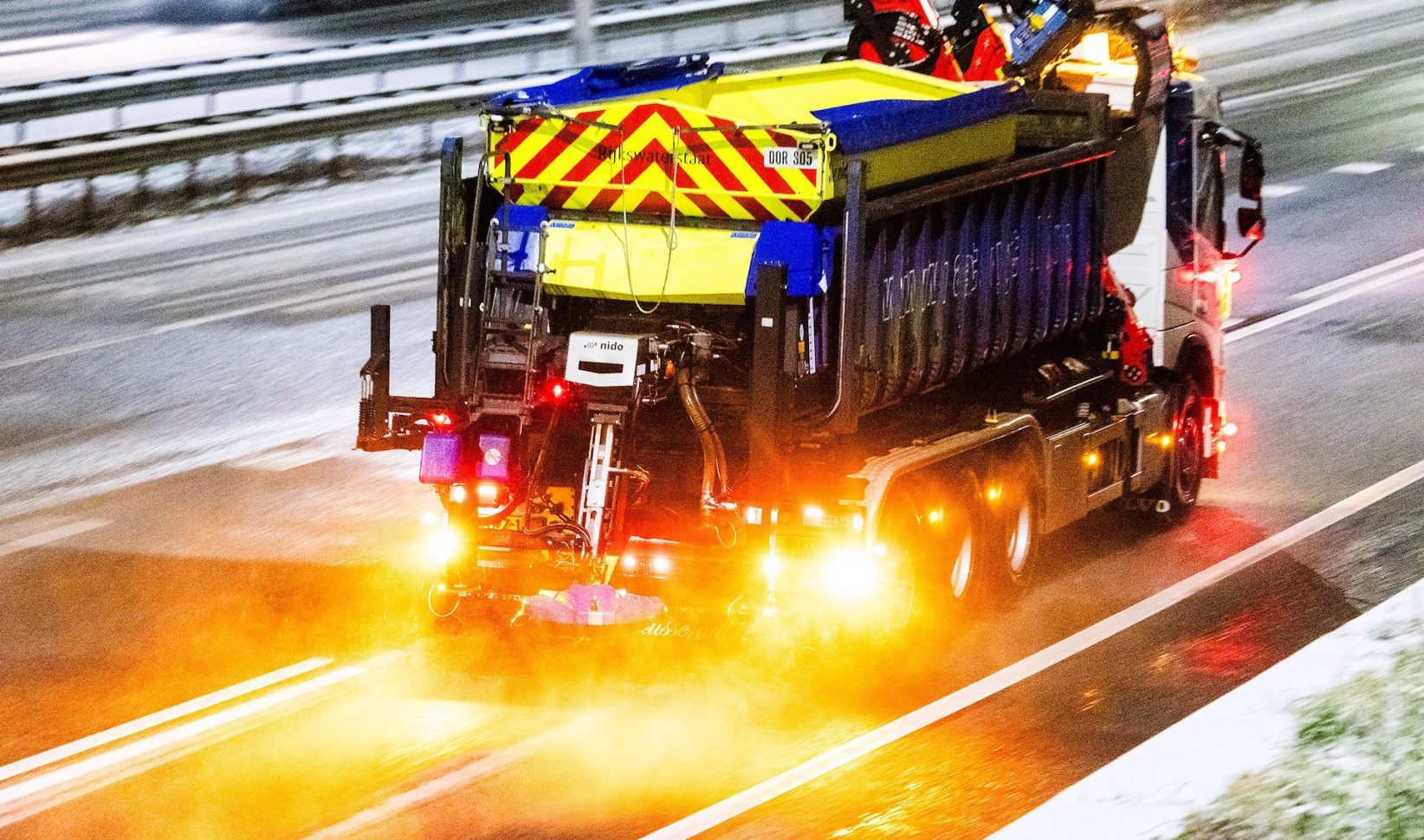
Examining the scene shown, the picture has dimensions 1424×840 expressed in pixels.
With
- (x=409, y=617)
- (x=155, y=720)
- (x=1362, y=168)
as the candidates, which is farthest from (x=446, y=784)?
(x=1362, y=168)

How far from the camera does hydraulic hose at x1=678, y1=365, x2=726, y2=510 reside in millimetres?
9828

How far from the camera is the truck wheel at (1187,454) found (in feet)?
45.9

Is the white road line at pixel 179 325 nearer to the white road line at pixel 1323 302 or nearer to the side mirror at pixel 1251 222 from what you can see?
the white road line at pixel 1323 302

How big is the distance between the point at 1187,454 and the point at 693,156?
18.4ft

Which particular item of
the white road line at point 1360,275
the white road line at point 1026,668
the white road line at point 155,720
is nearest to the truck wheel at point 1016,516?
the white road line at point 1026,668

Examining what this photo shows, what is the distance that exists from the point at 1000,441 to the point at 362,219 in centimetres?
1382

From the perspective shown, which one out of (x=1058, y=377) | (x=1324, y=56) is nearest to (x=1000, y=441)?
(x=1058, y=377)

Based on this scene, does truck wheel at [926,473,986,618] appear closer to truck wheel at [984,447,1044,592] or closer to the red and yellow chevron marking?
truck wheel at [984,447,1044,592]

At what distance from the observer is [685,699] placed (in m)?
9.85

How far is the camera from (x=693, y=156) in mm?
9969

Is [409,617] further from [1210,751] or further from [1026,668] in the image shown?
[1210,751]

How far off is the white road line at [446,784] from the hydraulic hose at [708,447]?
118cm

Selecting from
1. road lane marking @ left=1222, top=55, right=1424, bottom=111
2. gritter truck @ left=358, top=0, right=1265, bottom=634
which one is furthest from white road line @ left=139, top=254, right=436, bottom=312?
road lane marking @ left=1222, top=55, right=1424, bottom=111

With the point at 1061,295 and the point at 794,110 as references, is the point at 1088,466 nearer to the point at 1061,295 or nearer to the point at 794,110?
the point at 1061,295
